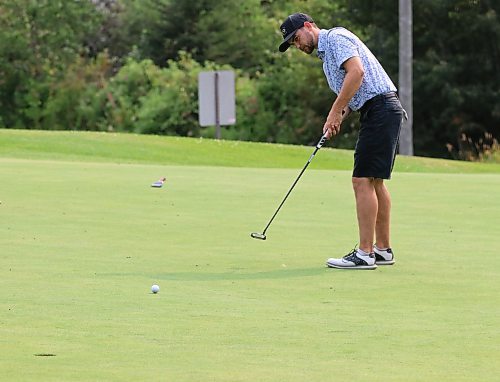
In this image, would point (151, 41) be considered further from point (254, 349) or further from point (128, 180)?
point (254, 349)

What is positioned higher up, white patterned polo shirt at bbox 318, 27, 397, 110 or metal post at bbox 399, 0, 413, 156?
white patterned polo shirt at bbox 318, 27, 397, 110

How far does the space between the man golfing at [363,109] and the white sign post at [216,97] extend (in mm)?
22873

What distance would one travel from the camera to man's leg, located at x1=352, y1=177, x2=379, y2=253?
983cm

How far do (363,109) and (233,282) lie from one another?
6.11 ft

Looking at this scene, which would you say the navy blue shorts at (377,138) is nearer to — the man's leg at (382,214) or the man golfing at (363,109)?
the man golfing at (363,109)

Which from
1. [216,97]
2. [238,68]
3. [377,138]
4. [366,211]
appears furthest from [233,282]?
[238,68]

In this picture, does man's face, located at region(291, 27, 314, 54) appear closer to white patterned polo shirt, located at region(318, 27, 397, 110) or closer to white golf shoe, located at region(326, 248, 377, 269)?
white patterned polo shirt, located at region(318, 27, 397, 110)

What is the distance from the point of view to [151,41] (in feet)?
161

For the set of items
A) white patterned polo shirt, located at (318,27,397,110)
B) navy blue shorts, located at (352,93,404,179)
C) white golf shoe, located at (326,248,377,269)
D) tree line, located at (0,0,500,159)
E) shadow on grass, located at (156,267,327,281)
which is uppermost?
white patterned polo shirt, located at (318,27,397,110)

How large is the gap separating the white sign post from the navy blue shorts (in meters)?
22.9

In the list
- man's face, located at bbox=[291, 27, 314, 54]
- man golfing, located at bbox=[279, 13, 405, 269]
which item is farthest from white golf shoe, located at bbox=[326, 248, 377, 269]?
man's face, located at bbox=[291, 27, 314, 54]

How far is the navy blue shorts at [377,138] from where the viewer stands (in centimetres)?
980

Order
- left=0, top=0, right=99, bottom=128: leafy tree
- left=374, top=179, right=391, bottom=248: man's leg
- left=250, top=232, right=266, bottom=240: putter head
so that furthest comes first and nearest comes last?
left=0, top=0, right=99, bottom=128: leafy tree
left=250, top=232, right=266, bottom=240: putter head
left=374, top=179, right=391, bottom=248: man's leg

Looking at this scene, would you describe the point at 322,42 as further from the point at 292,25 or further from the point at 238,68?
the point at 238,68
